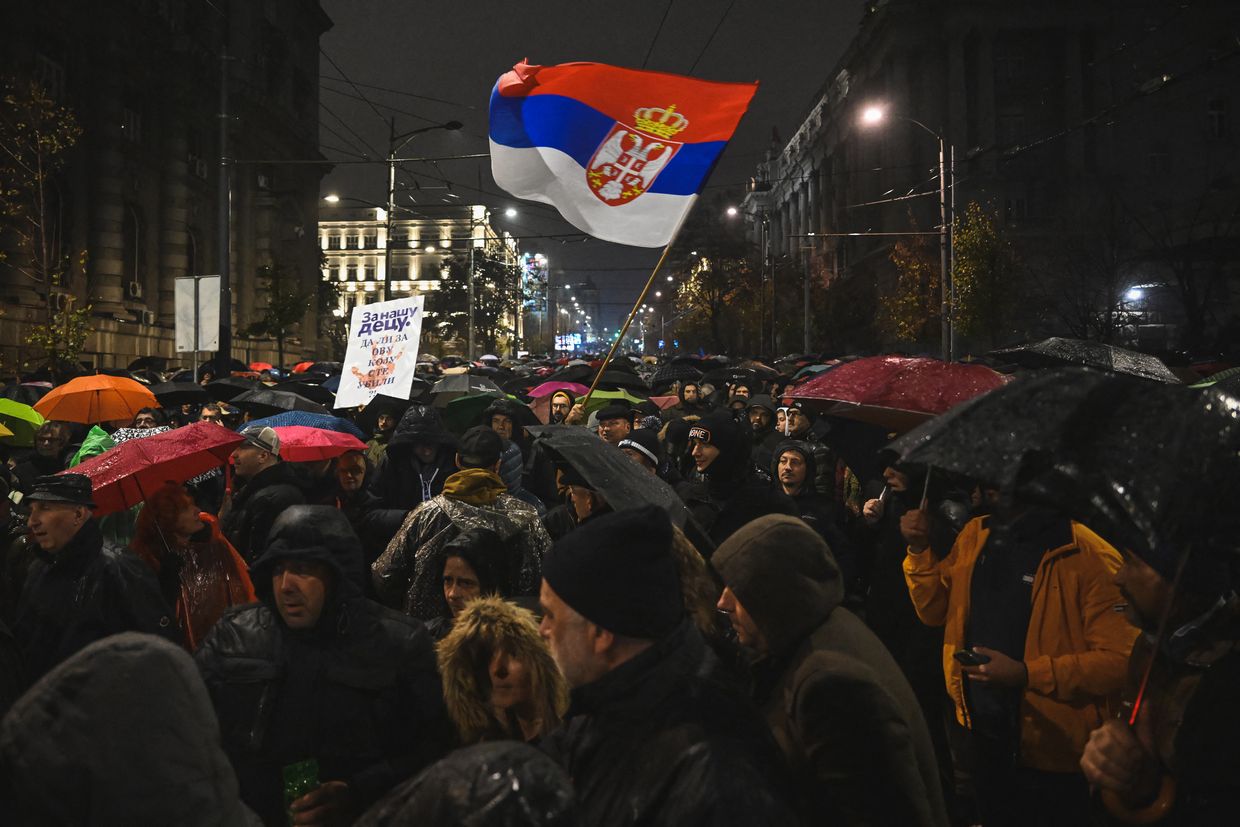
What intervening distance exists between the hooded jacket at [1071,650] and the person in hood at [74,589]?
3.54 meters

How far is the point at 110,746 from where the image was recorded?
140 centimetres

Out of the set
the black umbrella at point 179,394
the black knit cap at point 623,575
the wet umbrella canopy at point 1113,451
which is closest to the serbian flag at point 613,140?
the black knit cap at point 623,575

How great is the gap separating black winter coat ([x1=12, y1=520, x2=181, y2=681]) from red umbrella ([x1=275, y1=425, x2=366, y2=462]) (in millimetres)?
2389

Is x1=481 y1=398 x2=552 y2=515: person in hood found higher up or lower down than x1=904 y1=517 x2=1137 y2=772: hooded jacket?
higher up

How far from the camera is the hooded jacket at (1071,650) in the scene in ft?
12.1

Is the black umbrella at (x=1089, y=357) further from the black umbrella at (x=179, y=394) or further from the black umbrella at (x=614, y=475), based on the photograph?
the black umbrella at (x=179, y=394)

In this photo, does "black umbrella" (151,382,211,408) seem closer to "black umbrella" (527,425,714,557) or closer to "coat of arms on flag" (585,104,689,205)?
"coat of arms on flag" (585,104,689,205)

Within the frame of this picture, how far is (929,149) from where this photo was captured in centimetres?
6022

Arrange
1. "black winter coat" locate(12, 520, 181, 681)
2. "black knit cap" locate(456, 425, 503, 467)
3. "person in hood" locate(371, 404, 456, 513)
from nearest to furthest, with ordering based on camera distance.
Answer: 1. "black winter coat" locate(12, 520, 181, 681)
2. "black knit cap" locate(456, 425, 503, 467)
3. "person in hood" locate(371, 404, 456, 513)

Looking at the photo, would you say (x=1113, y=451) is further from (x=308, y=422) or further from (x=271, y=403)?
(x=271, y=403)

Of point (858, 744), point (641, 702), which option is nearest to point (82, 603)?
point (641, 702)

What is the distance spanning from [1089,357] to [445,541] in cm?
400

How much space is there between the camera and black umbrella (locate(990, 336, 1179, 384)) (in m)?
5.56

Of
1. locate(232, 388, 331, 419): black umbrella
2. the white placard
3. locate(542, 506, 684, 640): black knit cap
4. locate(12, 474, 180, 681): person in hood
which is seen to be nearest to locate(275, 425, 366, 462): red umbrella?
locate(12, 474, 180, 681): person in hood
